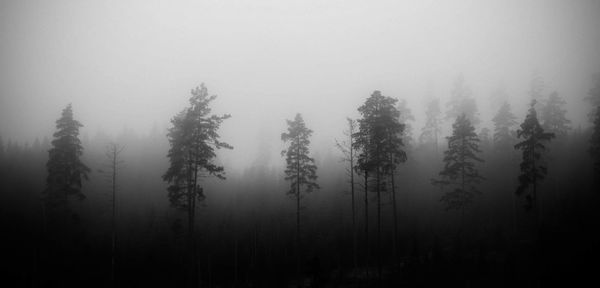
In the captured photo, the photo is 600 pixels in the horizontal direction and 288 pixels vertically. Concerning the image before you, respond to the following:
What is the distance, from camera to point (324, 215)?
44969mm

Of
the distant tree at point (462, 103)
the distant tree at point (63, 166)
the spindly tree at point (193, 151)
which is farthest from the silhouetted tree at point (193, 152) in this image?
the distant tree at point (462, 103)

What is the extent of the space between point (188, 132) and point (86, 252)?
1985cm

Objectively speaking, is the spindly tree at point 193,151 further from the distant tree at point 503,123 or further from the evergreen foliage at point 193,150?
the distant tree at point 503,123

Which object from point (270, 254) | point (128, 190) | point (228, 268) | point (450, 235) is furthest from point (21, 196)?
point (450, 235)

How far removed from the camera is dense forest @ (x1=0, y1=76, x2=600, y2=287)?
78.9 feet

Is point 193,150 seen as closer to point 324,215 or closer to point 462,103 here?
point 324,215

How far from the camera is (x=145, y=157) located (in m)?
64.9

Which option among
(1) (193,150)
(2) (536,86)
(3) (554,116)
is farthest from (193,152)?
(2) (536,86)

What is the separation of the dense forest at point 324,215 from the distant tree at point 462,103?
35 centimetres

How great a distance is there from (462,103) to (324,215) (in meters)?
31.2

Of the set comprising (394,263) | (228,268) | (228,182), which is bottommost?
(228,268)

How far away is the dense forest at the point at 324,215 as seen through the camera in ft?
78.9

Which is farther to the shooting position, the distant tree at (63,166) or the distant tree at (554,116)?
the distant tree at (554,116)

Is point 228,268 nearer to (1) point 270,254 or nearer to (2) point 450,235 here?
(1) point 270,254
